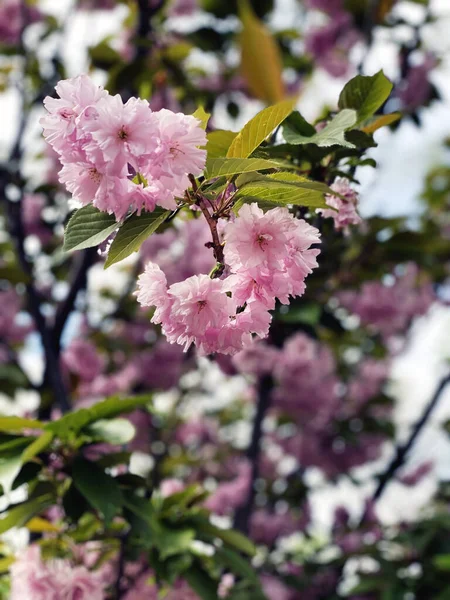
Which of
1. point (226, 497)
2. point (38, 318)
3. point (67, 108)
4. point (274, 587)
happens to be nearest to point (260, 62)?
point (67, 108)

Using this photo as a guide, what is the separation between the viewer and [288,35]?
2965 millimetres

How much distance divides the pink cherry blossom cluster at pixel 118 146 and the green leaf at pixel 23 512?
0.83 metres

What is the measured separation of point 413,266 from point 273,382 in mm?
1172

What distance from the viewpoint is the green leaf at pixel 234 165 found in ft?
2.38

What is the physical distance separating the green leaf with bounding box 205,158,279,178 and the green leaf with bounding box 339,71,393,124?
39 cm

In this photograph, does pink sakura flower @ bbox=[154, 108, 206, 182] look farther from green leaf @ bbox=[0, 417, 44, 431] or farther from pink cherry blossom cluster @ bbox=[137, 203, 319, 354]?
green leaf @ bbox=[0, 417, 44, 431]

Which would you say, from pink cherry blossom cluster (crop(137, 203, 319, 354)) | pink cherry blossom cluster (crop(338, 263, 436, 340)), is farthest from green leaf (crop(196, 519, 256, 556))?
pink cherry blossom cluster (crop(338, 263, 436, 340))

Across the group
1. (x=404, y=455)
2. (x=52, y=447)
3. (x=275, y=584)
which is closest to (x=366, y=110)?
(x=52, y=447)

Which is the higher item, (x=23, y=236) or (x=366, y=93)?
(x=23, y=236)

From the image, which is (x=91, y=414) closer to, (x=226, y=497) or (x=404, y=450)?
(x=404, y=450)

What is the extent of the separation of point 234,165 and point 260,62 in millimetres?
533

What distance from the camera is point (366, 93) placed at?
1.06 m

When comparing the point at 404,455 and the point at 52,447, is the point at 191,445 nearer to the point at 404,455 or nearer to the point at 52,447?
the point at 404,455

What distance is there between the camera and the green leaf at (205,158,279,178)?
725 millimetres
